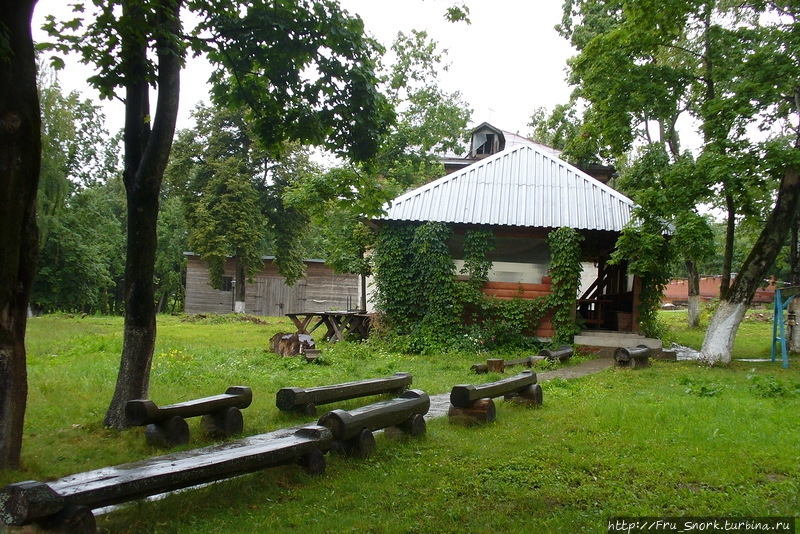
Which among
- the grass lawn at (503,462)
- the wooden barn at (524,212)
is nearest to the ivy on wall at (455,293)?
the wooden barn at (524,212)

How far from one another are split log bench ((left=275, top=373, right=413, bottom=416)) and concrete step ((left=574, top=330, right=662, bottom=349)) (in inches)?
338

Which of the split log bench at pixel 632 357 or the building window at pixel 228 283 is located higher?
the building window at pixel 228 283

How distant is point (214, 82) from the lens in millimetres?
8102

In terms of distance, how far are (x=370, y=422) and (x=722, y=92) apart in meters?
12.9

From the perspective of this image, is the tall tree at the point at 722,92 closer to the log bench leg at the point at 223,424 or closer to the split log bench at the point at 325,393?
the split log bench at the point at 325,393

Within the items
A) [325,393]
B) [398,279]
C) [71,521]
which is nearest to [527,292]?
[398,279]

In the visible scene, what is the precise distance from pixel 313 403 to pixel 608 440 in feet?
11.4

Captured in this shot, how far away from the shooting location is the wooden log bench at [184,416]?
5750mm

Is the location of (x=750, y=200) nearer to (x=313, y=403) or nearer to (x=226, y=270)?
(x=313, y=403)

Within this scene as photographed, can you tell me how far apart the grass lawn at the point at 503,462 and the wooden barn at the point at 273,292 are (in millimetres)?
23851

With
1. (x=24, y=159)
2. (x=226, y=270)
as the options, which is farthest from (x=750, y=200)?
(x=226, y=270)

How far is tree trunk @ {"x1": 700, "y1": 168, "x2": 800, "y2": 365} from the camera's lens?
1258 cm

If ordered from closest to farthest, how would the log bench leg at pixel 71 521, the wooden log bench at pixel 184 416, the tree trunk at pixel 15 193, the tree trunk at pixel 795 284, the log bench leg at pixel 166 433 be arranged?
1. the log bench leg at pixel 71 521
2. the tree trunk at pixel 15 193
3. the wooden log bench at pixel 184 416
4. the log bench leg at pixel 166 433
5. the tree trunk at pixel 795 284

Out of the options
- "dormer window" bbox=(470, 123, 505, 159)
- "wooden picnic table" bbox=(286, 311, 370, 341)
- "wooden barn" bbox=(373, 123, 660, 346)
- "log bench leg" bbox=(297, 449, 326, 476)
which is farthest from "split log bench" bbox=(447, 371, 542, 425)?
"dormer window" bbox=(470, 123, 505, 159)
